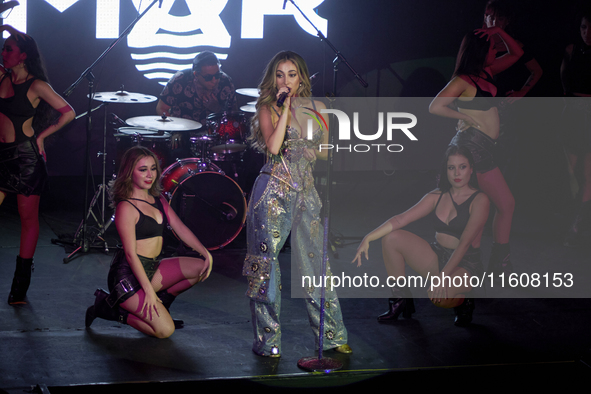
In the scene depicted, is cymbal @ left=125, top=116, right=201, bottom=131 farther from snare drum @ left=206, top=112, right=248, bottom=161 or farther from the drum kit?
snare drum @ left=206, top=112, right=248, bottom=161

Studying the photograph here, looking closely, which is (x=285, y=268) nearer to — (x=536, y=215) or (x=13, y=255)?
(x=13, y=255)

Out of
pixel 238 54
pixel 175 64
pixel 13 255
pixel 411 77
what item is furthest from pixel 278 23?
pixel 13 255

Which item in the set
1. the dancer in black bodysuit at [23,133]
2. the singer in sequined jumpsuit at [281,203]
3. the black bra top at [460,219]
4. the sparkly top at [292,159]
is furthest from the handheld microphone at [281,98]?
the dancer in black bodysuit at [23,133]

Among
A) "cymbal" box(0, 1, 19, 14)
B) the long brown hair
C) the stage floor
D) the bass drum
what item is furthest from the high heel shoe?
"cymbal" box(0, 1, 19, 14)

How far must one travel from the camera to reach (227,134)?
554 cm

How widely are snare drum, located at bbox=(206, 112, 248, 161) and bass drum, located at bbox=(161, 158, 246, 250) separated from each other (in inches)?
10.4

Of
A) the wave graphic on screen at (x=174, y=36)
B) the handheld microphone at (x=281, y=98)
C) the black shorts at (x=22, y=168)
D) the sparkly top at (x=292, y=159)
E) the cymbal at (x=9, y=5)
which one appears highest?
the wave graphic on screen at (x=174, y=36)

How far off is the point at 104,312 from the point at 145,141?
2.65 meters

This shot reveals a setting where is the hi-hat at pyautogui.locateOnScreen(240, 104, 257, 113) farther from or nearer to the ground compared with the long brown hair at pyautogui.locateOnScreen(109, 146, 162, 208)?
farther from the ground

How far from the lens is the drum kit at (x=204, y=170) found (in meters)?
5.27

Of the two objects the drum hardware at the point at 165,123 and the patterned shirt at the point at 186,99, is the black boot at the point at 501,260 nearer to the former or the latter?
the drum hardware at the point at 165,123

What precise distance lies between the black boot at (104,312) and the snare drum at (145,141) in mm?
2481

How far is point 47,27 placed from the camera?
7273mm

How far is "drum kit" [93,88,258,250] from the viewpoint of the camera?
5.27 meters
